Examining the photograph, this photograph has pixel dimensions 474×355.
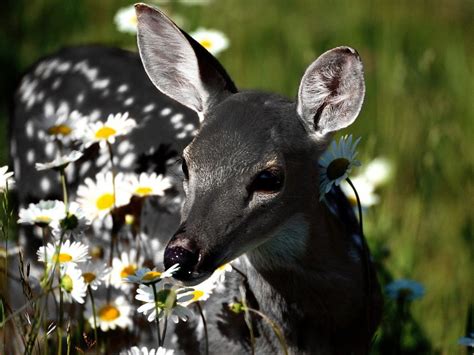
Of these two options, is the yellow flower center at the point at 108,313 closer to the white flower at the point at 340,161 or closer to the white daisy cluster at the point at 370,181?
the white flower at the point at 340,161

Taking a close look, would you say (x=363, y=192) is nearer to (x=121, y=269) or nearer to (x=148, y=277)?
(x=121, y=269)

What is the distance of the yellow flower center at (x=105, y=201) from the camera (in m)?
3.25

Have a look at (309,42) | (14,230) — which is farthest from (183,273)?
(309,42)

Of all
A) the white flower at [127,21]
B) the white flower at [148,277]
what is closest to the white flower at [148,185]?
the white flower at [148,277]

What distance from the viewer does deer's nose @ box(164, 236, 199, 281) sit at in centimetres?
246

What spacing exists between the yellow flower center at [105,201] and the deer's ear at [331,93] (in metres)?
0.65

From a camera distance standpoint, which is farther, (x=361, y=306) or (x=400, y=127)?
(x=400, y=127)

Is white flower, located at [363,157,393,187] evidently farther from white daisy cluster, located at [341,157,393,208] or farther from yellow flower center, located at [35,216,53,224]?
yellow flower center, located at [35,216,53,224]

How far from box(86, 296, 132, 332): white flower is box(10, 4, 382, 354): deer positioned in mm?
168

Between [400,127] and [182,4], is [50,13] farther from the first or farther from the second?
[400,127]

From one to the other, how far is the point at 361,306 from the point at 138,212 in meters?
0.79

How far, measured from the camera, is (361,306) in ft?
10.4

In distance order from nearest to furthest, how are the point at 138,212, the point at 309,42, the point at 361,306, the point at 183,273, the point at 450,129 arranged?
the point at 183,273 → the point at 361,306 → the point at 138,212 → the point at 450,129 → the point at 309,42

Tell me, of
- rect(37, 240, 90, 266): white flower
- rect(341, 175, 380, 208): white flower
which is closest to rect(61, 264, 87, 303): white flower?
rect(37, 240, 90, 266): white flower
